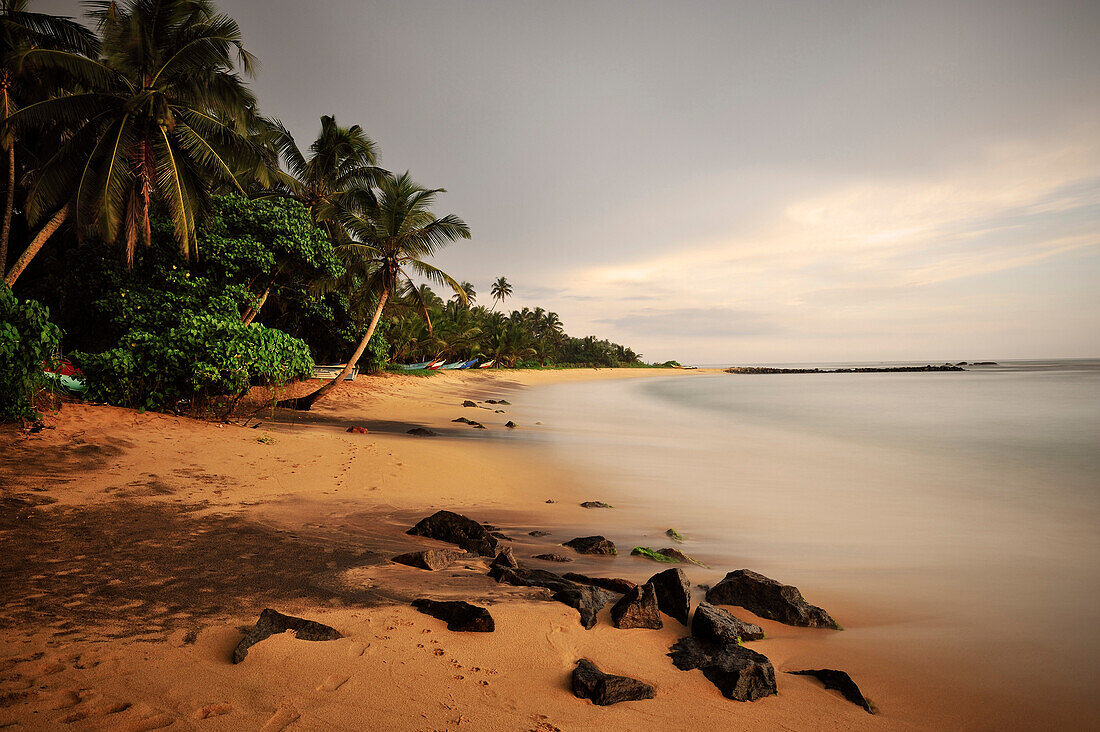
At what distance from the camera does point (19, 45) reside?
13.1m

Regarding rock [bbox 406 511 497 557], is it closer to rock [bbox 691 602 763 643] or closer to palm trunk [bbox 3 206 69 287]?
rock [bbox 691 602 763 643]

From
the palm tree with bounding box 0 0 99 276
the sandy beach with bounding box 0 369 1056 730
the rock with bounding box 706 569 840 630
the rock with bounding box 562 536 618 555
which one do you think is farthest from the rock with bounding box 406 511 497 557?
the palm tree with bounding box 0 0 99 276

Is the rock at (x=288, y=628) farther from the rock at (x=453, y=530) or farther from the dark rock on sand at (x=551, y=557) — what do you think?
the dark rock on sand at (x=551, y=557)

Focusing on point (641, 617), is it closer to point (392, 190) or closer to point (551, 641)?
point (551, 641)

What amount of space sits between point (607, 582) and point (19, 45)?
2017cm

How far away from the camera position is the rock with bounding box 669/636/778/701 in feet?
8.77

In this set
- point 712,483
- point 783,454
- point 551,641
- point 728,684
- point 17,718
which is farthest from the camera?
point 783,454

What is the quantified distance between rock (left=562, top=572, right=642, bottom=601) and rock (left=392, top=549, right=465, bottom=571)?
1055 mm

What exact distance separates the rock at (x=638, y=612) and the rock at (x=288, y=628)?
5.88ft

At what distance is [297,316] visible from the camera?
67.1 feet

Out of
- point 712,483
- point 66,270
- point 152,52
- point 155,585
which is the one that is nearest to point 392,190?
point 152,52

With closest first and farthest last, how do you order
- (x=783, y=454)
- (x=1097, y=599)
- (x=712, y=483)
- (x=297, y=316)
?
(x=1097, y=599)
(x=712, y=483)
(x=783, y=454)
(x=297, y=316)

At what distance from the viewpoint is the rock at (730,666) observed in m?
2.67

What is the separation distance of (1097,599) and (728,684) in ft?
14.1
